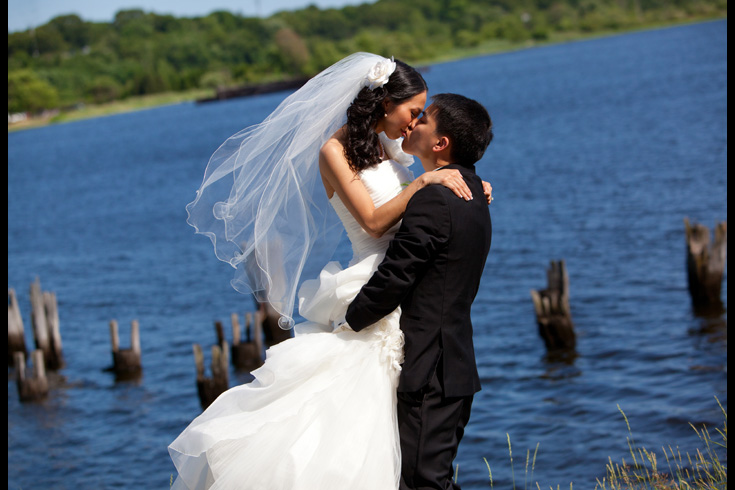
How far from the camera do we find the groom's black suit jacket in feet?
12.5

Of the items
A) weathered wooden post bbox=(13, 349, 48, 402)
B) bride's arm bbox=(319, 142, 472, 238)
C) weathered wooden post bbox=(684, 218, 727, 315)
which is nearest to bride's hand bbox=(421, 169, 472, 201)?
bride's arm bbox=(319, 142, 472, 238)

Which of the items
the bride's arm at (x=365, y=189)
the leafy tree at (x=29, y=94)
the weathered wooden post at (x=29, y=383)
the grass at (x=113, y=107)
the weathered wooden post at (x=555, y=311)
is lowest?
the weathered wooden post at (x=29, y=383)

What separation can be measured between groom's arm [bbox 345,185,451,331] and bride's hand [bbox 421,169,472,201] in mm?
33

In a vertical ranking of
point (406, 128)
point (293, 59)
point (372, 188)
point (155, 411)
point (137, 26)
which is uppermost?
point (137, 26)

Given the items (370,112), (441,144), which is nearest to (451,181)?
(441,144)

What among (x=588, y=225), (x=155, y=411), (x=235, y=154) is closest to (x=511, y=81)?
(x=588, y=225)

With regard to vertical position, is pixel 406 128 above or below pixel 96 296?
above

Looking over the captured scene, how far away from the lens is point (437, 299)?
395 centimetres

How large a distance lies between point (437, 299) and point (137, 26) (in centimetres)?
20615

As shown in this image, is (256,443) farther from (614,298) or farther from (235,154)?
(614,298)

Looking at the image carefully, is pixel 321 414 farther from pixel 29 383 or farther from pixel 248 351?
pixel 29 383

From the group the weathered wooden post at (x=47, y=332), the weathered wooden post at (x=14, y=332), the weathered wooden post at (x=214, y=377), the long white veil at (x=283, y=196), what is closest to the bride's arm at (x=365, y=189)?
the long white veil at (x=283, y=196)

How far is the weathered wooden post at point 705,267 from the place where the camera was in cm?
1617

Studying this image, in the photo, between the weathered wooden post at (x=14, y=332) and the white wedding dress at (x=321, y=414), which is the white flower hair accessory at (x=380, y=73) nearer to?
the white wedding dress at (x=321, y=414)
